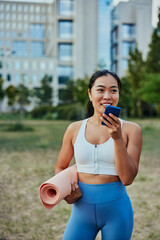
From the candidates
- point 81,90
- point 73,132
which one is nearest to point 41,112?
point 81,90

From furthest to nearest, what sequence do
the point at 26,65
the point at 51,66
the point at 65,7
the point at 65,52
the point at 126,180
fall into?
the point at 26,65 → the point at 51,66 → the point at 65,52 → the point at 65,7 → the point at 126,180

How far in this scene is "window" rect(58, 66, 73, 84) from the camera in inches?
2291

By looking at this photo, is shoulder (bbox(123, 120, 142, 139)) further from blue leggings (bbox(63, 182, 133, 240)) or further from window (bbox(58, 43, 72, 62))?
window (bbox(58, 43, 72, 62))

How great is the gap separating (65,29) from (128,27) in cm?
1180

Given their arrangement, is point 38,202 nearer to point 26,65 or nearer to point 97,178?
point 97,178

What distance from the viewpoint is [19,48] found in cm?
8738

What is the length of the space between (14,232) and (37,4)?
292 ft

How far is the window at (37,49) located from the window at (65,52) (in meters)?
26.4

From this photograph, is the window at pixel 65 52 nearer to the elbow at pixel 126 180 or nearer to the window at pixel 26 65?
the window at pixel 26 65

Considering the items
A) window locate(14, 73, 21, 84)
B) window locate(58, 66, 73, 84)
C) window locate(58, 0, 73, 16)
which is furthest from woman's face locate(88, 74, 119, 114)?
window locate(14, 73, 21, 84)

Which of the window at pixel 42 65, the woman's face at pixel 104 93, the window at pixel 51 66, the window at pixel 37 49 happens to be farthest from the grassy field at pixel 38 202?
the window at pixel 37 49

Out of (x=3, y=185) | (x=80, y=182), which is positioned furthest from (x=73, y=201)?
(x=3, y=185)

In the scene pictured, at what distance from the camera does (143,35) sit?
5725 centimetres

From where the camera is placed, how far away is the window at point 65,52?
185 ft
